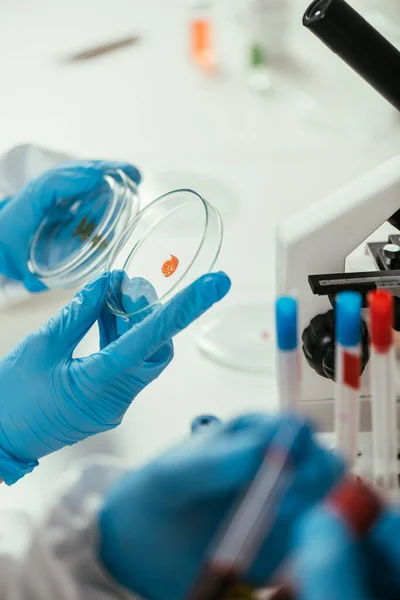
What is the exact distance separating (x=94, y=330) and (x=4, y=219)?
0.22 metres

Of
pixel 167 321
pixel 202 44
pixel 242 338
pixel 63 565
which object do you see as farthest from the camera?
pixel 202 44

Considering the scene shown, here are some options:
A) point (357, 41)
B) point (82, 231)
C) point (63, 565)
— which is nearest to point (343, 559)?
point (63, 565)

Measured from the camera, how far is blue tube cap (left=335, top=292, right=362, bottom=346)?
0.53m

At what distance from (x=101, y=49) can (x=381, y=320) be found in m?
1.84

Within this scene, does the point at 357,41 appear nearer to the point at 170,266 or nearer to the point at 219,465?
the point at 170,266

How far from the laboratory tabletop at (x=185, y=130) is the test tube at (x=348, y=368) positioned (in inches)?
12.8

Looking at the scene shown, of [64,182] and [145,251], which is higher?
[64,182]

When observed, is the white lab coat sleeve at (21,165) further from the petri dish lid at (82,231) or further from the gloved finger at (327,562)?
the gloved finger at (327,562)

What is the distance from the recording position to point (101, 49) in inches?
84.8

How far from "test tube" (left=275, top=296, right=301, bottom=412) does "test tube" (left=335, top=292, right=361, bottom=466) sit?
0.03 metres

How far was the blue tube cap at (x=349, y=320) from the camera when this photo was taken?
530 millimetres

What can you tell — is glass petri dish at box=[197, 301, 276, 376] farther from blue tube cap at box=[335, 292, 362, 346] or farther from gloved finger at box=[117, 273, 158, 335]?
blue tube cap at box=[335, 292, 362, 346]

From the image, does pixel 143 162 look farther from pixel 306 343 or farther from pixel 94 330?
pixel 306 343

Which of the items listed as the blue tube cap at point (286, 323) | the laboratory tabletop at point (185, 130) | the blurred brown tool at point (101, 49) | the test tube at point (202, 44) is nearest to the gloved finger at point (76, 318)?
the laboratory tabletop at point (185, 130)
